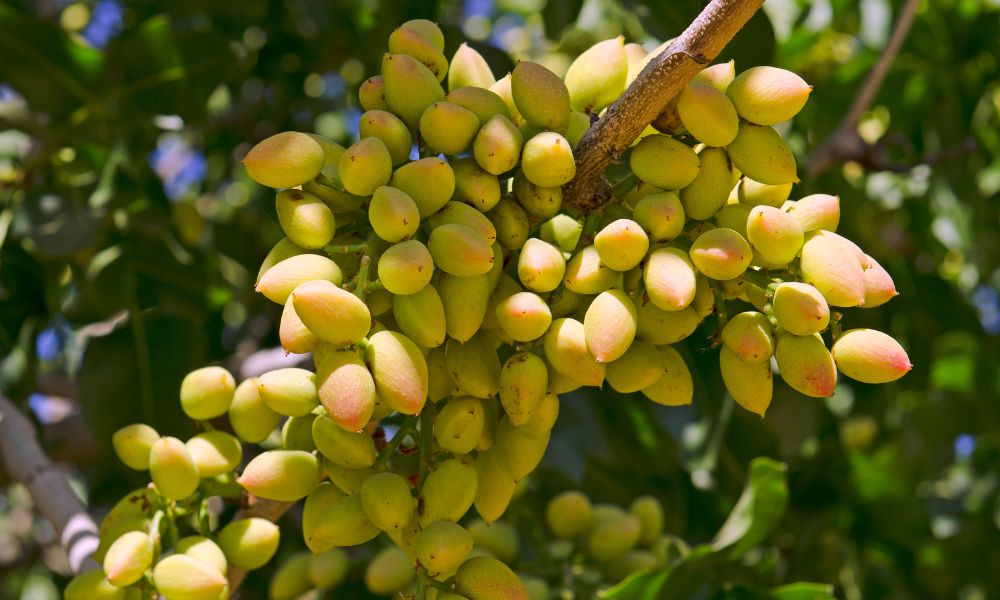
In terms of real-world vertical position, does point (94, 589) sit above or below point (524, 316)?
below

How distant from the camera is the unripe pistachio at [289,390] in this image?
2.88 ft

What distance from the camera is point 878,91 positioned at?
7.22 ft

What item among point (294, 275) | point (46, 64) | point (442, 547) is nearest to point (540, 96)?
point (294, 275)

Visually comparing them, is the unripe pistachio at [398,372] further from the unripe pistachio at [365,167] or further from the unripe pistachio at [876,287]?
the unripe pistachio at [876,287]

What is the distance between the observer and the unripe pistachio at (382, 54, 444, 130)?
91cm

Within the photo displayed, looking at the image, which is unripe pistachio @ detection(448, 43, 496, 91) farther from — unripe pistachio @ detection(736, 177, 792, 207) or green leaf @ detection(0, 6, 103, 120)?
green leaf @ detection(0, 6, 103, 120)

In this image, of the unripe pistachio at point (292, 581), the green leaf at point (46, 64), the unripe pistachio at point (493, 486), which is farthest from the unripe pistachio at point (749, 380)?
the green leaf at point (46, 64)

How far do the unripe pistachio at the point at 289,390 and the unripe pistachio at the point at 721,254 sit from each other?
1.12 feet

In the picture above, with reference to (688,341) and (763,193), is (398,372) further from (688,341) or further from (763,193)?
(688,341)

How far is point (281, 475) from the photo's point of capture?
882 millimetres

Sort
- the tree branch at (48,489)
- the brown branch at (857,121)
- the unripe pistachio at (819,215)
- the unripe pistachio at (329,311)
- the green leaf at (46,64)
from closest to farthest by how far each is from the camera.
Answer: the unripe pistachio at (329,311), the unripe pistachio at (819,215), the tree branch at (48,489), the green leaf at (46,64), the brown branch at (857,121)

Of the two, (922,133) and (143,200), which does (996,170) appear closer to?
(922,133)

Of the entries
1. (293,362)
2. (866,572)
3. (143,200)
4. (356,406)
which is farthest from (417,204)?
(866,572)

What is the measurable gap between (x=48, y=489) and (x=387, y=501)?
0.54m
